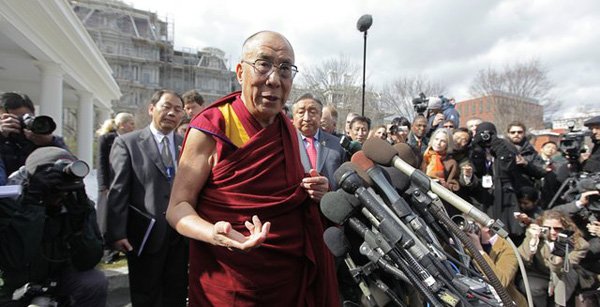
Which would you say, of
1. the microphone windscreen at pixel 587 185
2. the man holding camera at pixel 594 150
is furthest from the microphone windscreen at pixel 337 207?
the man holding camera at pixel 594 150

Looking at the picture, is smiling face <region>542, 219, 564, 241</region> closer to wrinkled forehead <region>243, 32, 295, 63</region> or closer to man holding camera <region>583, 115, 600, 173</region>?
man holding camera <region>583, 115, 600, 173</region>

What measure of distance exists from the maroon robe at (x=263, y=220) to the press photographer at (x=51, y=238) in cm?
105

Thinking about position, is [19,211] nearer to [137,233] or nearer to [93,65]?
[137,233]

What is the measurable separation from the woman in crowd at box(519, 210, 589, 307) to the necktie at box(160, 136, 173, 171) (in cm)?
331

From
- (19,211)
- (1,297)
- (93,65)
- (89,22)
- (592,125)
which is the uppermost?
(89,22)

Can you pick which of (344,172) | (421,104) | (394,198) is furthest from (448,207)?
(421,104)

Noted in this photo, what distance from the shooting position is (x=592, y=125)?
4.42 meters

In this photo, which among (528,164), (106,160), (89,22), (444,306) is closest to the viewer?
(444,306)

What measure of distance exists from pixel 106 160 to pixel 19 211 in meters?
2.29

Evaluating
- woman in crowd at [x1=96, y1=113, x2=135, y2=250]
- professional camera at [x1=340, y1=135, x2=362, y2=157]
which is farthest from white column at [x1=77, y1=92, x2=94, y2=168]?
professional camera at [x1=340, y1=135, x2=362, y2=157]

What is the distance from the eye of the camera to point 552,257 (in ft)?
11.0

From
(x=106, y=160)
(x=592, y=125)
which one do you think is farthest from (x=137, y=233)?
(x=592, y=125)

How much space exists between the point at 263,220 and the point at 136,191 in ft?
5.72

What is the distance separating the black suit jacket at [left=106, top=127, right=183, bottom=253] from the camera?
9.57ft
